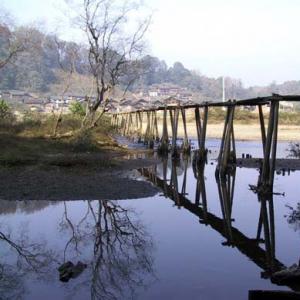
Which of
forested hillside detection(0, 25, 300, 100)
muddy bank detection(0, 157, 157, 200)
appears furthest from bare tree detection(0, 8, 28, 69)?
muddy bank detection(0, 157, 157, 200)

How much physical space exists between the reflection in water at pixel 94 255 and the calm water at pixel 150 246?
0.02 m

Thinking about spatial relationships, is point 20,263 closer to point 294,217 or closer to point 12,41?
point 294,217

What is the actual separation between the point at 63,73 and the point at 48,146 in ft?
59.9

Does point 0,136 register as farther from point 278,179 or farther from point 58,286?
point 58,286

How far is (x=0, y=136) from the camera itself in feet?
86.3

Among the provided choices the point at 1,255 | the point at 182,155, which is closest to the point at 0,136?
the point at 182,155

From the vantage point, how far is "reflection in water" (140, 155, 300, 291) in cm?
870

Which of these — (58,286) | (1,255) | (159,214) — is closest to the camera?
(58,286)

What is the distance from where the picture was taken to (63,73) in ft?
140

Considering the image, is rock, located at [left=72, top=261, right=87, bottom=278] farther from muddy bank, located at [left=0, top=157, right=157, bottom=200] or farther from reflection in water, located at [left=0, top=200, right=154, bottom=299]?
muddy bank, located at [left=0, top=157, right=157, bottom=200]

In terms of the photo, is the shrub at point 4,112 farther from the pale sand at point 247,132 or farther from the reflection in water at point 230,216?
the pale sand at point 247,132

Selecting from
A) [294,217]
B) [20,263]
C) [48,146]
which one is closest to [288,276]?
[20,263]

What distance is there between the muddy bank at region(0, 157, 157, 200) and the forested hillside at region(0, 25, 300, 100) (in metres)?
18.9

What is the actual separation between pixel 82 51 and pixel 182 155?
52.4ft
